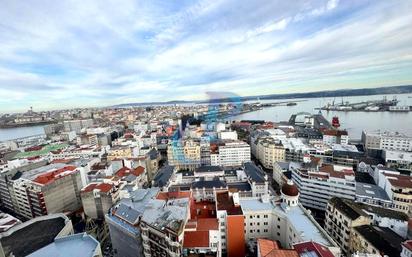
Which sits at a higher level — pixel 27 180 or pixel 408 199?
pixel 27 180

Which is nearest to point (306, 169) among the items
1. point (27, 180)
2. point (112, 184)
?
point (112, 184)

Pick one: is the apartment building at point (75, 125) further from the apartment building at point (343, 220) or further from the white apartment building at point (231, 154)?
the apartment building at point (343, 220)

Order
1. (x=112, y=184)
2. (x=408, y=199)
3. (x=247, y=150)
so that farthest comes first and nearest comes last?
(x=247, y=150) → (x=112, y=184) → (x=408, y=199)

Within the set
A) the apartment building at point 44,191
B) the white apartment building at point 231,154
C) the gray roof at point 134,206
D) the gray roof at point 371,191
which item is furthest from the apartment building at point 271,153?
the apartment building at point 44,191

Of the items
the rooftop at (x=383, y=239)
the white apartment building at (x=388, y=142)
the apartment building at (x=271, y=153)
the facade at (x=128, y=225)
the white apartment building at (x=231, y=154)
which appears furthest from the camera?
the white apartment building at (x=388, y=142)

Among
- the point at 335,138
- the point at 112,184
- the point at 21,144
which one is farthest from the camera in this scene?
the point at 21,144

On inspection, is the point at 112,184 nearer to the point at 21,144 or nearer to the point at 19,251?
the point at 19,251
